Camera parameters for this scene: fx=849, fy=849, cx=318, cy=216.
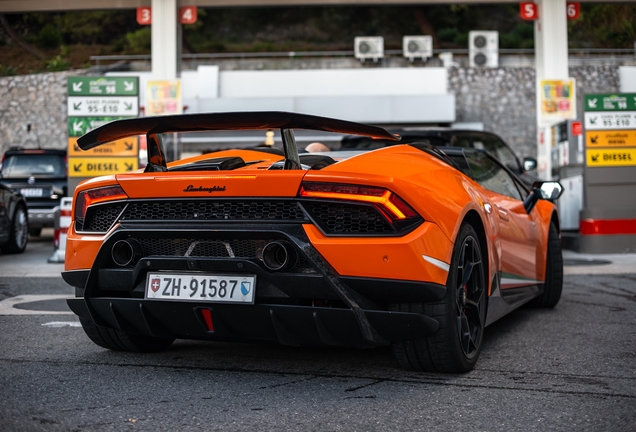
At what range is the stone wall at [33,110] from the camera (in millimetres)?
37844

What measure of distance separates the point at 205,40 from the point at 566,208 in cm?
4734

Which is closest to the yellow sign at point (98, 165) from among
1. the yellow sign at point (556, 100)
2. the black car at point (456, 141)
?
the black car at point (456, 141)

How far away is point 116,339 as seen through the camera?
444cm

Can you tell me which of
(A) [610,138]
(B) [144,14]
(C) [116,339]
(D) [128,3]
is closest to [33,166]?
(B) [144,14]

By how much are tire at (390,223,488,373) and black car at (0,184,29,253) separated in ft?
30.2

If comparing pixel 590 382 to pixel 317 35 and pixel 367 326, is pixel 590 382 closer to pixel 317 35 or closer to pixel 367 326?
pixel 367 326

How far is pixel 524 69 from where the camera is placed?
35.3 meters

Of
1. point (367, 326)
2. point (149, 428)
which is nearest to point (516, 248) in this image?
point (367, 326)

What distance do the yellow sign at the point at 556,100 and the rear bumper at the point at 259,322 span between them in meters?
14.0

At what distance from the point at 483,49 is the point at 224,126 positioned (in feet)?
114

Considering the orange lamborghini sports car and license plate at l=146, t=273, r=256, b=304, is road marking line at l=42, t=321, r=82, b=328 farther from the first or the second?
license plate at l=146, t=273, r=256, b=304

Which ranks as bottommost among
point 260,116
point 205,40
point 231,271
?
point 231,271

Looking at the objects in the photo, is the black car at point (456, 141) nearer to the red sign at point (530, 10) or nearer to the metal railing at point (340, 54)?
the red sign at point (530, 10)

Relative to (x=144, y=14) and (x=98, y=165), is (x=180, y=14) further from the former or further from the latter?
(x=98, y=165)
